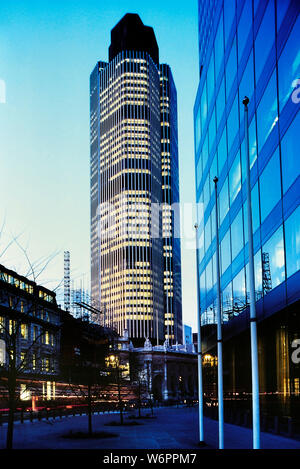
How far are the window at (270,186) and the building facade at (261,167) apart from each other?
0.18ft

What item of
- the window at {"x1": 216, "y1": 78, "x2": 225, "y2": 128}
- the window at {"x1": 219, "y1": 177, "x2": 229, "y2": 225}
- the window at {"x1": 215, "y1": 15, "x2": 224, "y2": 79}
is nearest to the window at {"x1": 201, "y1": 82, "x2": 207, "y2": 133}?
the window at {"x1": 215, "y1": 15, "x2": 224, "y2": 79}

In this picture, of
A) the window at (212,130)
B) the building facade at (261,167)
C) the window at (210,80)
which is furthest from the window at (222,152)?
the window at (210,80)

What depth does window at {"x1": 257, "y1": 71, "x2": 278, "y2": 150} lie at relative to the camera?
3032 cm

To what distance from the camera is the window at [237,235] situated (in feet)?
129

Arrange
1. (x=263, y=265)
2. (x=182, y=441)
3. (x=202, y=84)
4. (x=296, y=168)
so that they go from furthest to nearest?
1. (x=202, y=84)
2. (x=263, y=265)
3. (x=182, y=441)
4. (x=296, y=168)

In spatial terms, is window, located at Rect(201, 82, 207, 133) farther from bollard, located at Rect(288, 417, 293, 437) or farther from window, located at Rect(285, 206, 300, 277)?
bollard, located at Rect(288, 417, 293, 437)

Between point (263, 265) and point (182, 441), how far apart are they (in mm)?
10989

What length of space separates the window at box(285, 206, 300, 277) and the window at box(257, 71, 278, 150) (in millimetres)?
5654

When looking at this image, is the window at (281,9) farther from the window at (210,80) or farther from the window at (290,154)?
the window at (210,80)

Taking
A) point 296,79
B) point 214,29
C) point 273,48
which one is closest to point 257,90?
point 273,48

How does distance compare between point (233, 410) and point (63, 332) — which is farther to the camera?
point (63, 332)

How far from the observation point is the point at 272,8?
99.0 ft

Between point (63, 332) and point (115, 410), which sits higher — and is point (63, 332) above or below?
above
